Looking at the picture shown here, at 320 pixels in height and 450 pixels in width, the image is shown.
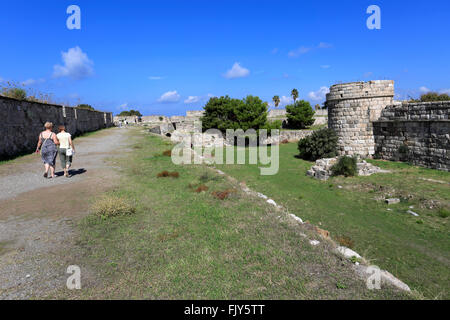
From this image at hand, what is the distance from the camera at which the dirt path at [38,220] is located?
10.8 feet

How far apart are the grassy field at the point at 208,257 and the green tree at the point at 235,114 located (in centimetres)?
2299

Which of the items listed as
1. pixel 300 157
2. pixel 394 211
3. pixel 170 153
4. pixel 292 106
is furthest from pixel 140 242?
pixel 292 106

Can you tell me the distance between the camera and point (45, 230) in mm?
4664

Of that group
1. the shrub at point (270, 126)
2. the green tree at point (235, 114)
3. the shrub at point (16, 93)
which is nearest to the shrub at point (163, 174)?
the shrub at point (16, 93)

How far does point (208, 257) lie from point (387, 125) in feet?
53.9

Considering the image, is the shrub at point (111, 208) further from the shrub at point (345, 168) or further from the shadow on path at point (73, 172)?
the shrub at point (345, 168)

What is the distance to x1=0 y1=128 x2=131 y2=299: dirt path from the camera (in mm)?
3293

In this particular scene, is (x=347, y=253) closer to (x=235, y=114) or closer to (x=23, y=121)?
(x=23, y=121)

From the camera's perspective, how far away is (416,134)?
14.3 meters

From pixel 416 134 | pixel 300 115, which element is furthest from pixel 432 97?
pixel 300 115

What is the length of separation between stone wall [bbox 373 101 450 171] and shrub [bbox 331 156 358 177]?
393 cm
